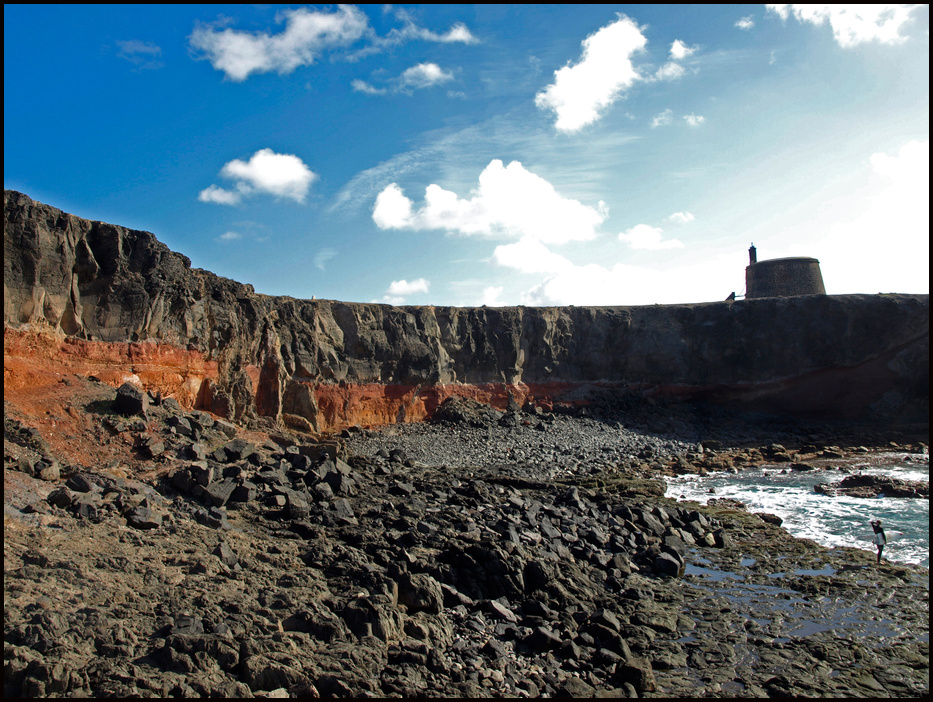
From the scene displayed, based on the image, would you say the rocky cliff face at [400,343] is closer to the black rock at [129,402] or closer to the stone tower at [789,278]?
the black rock at [129,402]

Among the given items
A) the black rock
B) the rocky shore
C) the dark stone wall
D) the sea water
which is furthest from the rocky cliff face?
the sea water

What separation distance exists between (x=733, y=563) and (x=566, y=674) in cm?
697

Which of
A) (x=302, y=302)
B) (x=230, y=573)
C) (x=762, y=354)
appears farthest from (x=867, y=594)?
(x=762, y=354)

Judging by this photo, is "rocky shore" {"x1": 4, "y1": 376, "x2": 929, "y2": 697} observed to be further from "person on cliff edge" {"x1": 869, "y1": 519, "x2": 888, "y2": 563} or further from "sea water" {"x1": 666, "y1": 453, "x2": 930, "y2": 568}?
"sea water" {"x1": 666, "y1": 453, "x2": 930, "y2": 568}

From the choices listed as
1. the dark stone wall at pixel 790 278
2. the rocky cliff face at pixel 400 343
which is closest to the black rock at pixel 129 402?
the rocky cliff face at pixel 400 343

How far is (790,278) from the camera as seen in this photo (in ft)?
130

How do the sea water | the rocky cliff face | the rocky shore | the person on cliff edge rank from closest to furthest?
the rocky shore, the person on cliff edge, the sea water, the rocky cliff face

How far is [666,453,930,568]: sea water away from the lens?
579 inches

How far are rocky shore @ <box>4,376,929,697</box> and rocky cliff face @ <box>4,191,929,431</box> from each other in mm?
3841

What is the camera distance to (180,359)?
21.1 metres

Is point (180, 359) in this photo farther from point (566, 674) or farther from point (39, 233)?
point (566, 674)

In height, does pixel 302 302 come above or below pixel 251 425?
above

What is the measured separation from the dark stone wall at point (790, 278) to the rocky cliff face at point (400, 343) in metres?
4.25

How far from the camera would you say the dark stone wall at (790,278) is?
3944 cm
